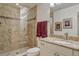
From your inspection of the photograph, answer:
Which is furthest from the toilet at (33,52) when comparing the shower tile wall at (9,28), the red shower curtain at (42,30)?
the red shower curtain at (42,30)

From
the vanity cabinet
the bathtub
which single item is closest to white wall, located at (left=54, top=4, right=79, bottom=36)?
the vanity cabinet

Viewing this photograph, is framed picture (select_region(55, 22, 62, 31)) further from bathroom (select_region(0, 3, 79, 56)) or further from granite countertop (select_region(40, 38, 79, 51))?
granite countertop (select_region(40, 38, 79, 51))

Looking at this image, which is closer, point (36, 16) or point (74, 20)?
point (74, 20)

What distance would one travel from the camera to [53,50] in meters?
1.54

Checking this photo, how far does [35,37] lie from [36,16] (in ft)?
1.00

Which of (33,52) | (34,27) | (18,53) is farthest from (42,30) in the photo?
(18,53)

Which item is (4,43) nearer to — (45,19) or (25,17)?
(25,17)

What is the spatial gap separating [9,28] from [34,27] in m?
0.36

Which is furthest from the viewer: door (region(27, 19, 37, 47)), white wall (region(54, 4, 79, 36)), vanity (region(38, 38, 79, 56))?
door (region(27, 19, 37, 47))

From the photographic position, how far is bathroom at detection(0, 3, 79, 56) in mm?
1568

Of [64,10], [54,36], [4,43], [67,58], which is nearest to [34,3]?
[64,10]

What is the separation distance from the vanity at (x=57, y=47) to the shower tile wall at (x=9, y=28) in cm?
29

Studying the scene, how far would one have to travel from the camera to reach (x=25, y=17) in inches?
64.0

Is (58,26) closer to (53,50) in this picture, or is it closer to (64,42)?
(64,42)
